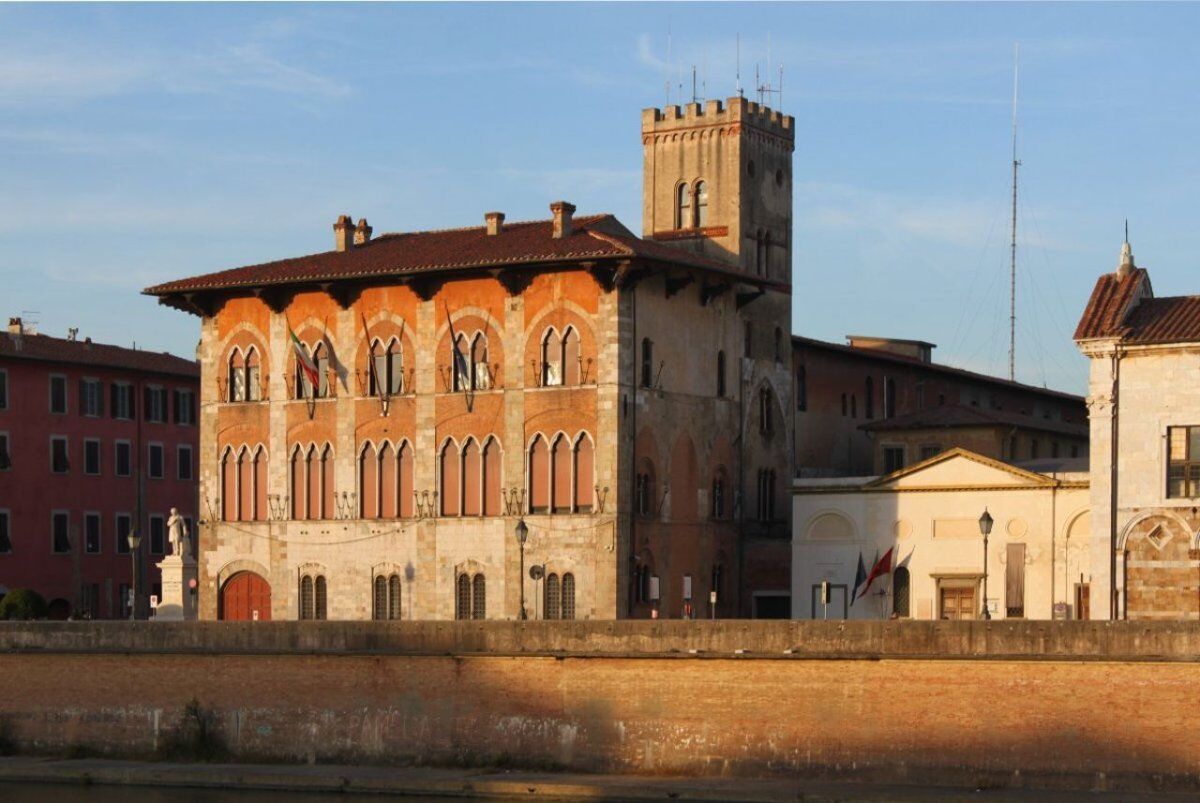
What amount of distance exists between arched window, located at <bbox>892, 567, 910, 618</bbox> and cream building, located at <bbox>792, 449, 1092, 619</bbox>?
0.03 metres

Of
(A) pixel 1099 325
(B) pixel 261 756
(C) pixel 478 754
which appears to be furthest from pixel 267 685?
(A) pixel 1099 325

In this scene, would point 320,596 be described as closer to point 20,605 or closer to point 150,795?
point 20,605

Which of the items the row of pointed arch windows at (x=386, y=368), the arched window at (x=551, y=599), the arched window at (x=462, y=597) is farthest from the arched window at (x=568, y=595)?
the row of pointed arch windows at (x=386, y=368)

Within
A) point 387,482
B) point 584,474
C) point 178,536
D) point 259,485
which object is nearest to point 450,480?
point 387,482

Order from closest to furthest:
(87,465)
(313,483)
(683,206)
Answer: (313,483)
(683,206)
(87,465)

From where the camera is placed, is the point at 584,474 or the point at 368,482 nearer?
the point at 584,474

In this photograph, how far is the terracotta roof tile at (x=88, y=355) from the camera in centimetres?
7612

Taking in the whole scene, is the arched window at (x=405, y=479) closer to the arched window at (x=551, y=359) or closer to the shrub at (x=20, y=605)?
the arched window at (x=551, y=359)

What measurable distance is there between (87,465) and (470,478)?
23.7 m

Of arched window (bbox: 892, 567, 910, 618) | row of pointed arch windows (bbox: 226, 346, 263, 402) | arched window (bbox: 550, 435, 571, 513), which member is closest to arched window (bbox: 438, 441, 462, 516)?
arched window (bbox: 550, 435, 571, 513)

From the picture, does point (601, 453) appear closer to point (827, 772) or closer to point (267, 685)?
point (267, 685)

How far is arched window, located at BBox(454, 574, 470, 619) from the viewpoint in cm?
5872

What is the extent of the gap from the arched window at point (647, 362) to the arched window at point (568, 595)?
5223 millimetres

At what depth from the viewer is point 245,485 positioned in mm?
62969
